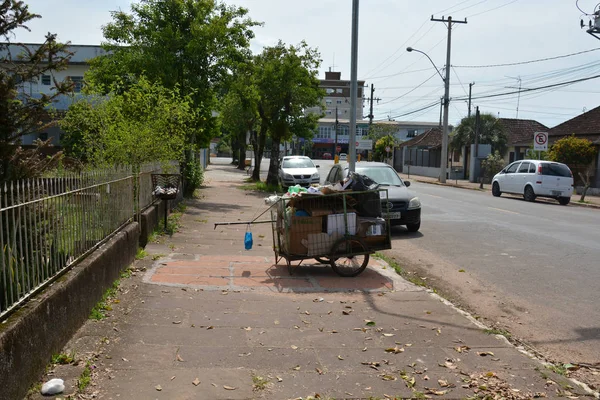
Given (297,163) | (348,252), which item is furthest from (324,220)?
(297,163)

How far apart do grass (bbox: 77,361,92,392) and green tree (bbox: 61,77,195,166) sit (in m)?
8.28

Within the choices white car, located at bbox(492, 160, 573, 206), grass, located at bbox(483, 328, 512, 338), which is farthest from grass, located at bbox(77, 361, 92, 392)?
white car, located at bbox(492, 160, 573, 206)

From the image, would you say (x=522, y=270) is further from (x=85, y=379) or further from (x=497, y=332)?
(x=85, y=379)

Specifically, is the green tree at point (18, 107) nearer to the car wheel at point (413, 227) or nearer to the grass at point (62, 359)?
the grass at point (62, 359)

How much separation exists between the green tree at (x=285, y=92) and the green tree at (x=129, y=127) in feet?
37.4

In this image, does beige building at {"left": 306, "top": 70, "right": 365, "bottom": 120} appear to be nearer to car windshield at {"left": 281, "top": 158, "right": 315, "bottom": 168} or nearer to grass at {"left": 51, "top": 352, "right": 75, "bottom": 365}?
car windshield at {"left": 281, "top": 158, "right": 315, "bottom": 168}

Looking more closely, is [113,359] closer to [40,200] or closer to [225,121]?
[40,200]

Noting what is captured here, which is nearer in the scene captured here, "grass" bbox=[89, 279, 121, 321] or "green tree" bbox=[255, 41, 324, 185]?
"grass" bbox=[89, 279, 121, 321]

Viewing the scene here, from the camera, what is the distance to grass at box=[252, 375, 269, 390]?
4504mm

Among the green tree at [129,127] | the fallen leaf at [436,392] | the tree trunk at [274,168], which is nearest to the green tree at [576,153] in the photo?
the tree trunk at [274,168]

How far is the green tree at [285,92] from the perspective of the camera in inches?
1058

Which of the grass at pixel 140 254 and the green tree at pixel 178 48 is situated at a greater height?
the green tree at pixel 178 48

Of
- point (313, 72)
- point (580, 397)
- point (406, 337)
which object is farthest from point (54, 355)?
point (313, 72)

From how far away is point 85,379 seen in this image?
Answer: 14.5ft
